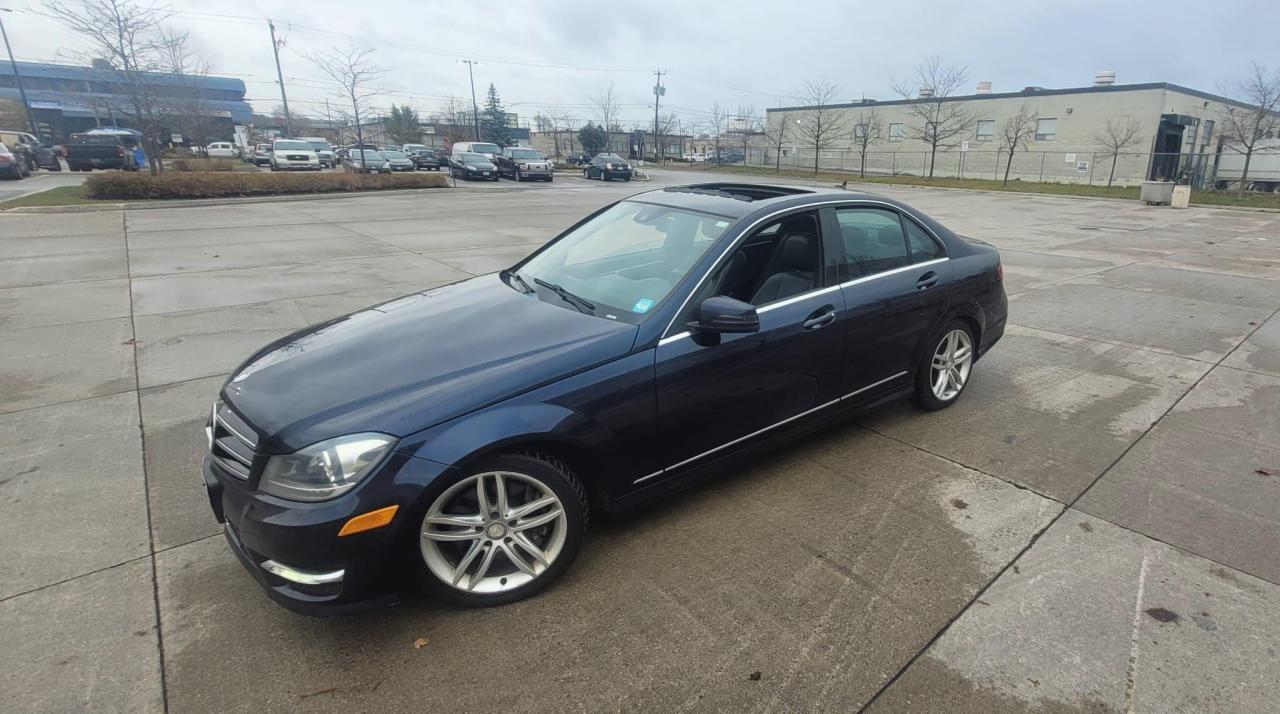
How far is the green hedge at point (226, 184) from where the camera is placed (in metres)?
19.2

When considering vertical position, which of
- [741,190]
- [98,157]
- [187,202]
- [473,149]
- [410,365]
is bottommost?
[187,202]

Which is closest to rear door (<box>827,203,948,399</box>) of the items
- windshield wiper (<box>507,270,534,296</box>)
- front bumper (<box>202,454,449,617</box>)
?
windshield wiper (<box>507,270,534,296</box>)

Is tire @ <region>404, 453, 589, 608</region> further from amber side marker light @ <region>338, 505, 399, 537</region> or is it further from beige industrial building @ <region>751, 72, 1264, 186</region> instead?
beige industrial building @ <region>751, 72, 1264, 186</region>

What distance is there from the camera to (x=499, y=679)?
2311mm

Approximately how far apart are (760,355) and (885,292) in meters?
1.13

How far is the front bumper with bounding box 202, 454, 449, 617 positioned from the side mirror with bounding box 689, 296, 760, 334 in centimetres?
126

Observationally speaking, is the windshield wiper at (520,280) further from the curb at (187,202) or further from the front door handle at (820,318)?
the curb at (187,202)

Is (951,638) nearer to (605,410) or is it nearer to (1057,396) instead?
(605,410)

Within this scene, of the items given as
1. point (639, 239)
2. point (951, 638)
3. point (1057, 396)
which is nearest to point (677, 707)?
point (951, 638)

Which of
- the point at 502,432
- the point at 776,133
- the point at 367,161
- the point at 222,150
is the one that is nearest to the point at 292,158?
the point at 367,161

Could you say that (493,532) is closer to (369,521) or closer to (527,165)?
(369,521)

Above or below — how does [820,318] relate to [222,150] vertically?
below

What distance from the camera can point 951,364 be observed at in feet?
15.1

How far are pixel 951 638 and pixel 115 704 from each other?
115 inches
